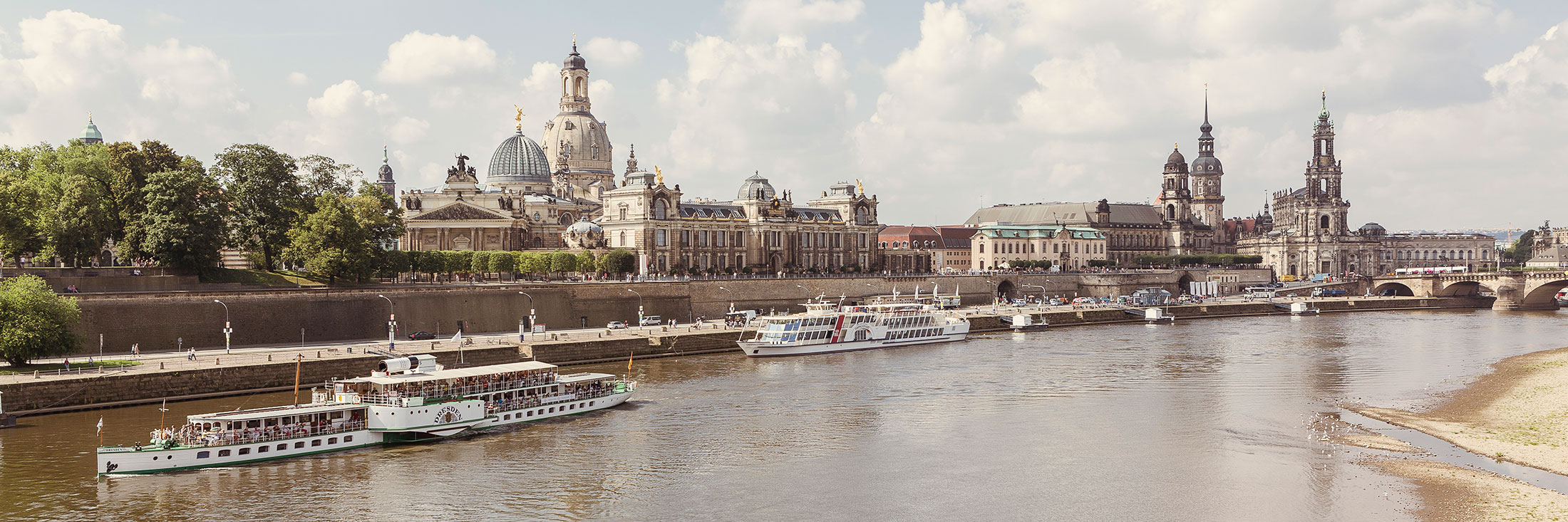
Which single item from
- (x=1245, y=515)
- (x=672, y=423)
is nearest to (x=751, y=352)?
(x=672, y=423)

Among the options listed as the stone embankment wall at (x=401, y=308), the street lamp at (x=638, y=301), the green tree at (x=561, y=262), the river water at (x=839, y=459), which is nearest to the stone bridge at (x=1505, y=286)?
the stone embankment wall at (x=401, y=308)

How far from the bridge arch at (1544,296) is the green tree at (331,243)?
122 metres

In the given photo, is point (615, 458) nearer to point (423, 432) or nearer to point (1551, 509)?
point (423, 432)

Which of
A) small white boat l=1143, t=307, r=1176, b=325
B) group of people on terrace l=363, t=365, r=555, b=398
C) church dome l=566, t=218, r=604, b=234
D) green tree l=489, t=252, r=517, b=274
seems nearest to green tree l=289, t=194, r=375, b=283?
green tree l=489, t=252, r=517, b=274

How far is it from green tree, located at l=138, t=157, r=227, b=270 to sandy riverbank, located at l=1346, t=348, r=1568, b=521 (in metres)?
63.1

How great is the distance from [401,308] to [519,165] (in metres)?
64.1

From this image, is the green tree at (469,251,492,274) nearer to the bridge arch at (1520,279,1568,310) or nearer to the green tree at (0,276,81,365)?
the green tree at (0,276,81,365)

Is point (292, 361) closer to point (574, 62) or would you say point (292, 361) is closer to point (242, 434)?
point (242, 434)

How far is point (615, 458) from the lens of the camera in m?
42.9

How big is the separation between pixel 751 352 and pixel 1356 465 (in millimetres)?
41492

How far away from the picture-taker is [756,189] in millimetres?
131000

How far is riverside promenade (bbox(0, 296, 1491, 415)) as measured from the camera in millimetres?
50438

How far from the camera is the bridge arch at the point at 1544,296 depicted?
132m

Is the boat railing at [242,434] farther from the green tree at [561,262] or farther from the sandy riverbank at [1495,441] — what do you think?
the green tree at [561,262]
